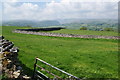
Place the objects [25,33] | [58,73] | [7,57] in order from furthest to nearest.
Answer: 1. [25,33]
2. [58,73]
3. [7,57]

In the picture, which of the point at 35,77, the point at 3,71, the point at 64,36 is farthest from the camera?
the point at 64,36

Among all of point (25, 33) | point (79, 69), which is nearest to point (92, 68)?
point (79, 69)

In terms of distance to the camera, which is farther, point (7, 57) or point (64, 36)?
point (64, 36)

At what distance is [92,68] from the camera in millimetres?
20109

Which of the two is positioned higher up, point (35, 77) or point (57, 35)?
point (57, 35)

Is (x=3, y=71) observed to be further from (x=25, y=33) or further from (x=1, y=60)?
(x=25, y=33)

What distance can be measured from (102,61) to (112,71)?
4.33 metres

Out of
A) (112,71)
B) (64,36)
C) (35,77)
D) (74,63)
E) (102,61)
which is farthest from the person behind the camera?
(64,36)

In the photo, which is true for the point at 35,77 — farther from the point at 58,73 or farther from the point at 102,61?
the point at 102,61

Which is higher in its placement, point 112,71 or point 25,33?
point 25,33

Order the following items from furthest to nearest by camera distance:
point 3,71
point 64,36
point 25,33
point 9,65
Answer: point 25,33 < point 64,36 < point 9,65 < point 3,71

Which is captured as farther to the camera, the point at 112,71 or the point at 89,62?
the point at 89,62

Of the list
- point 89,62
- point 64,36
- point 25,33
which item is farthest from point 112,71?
point 25,33

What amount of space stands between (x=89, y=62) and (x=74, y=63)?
249cm
